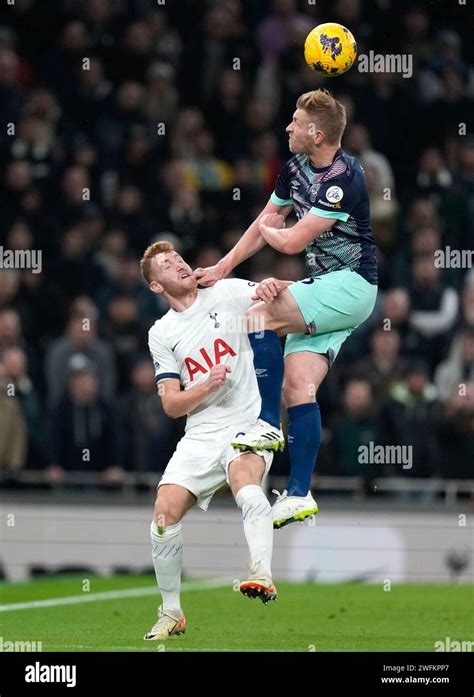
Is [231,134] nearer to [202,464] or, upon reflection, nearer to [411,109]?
[411,109]

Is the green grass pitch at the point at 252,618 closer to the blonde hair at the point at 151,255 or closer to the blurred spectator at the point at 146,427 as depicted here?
the blurred spectator at the point at 146,427

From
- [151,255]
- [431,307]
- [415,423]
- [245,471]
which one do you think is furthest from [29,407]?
[245,471]

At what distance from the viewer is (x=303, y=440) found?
31.5 feet

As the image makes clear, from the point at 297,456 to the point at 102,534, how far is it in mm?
5714

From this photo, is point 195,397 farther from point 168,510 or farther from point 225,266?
point 225,266

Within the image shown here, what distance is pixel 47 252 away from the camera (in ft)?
56.7

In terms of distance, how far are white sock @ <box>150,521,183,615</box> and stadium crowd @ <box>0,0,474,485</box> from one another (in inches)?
207

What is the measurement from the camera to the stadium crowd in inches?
613

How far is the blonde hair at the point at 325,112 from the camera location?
9.42 metres

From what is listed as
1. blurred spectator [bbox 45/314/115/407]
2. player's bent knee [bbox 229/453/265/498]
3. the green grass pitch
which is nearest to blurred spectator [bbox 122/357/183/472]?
blurred spectator [bbox 45/314/115/407]

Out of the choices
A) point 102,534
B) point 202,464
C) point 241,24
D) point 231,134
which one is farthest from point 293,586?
point 241,24

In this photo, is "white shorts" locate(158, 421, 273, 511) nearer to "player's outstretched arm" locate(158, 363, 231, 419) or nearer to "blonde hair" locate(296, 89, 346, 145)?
"player's outstretched arm" locate(158, 363, 231, 419)

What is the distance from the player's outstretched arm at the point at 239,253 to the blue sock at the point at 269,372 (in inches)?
22.5

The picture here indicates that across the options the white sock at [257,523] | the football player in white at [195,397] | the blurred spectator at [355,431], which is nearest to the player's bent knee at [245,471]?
the football player in white at [195,397]
